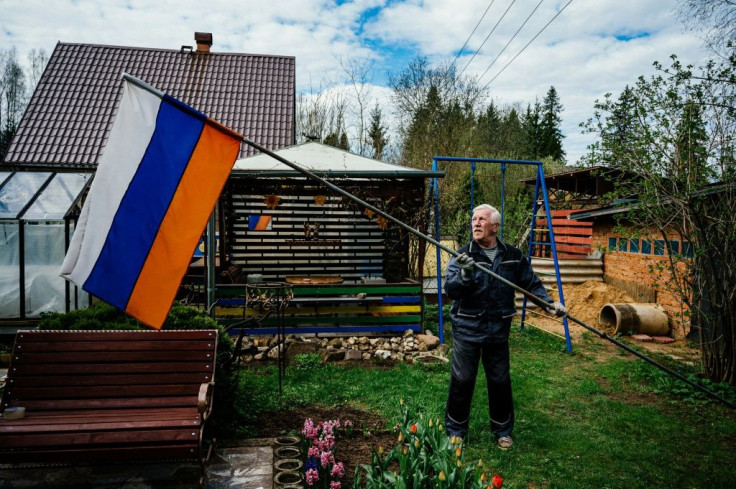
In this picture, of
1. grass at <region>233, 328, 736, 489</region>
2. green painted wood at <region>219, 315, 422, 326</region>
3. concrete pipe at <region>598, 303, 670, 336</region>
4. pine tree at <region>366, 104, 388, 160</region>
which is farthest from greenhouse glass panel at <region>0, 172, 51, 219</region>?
pine tree at <region>366, 104, 388, 160</region>

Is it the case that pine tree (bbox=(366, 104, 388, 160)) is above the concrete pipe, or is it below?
above

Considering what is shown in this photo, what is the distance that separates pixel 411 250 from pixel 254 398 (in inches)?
251

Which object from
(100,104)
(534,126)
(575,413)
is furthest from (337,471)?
(534,126)

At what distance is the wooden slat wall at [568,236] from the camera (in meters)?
14.8

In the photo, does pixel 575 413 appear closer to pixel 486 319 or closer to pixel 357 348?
pixel 486 319

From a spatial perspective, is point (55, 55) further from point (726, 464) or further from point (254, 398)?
point (726, 464)

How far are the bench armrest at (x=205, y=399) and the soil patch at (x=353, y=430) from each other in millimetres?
963

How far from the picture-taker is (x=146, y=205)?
2766mm

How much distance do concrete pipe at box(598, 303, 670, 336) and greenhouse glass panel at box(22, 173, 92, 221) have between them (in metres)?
10.2

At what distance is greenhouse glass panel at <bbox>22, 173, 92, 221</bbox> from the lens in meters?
7.57

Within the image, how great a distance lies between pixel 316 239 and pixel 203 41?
11.7m

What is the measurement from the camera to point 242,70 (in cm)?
1769

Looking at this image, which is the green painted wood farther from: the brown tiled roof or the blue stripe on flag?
the brown tiled roof

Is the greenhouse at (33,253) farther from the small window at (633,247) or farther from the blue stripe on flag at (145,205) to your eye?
the small window at (633,247)
